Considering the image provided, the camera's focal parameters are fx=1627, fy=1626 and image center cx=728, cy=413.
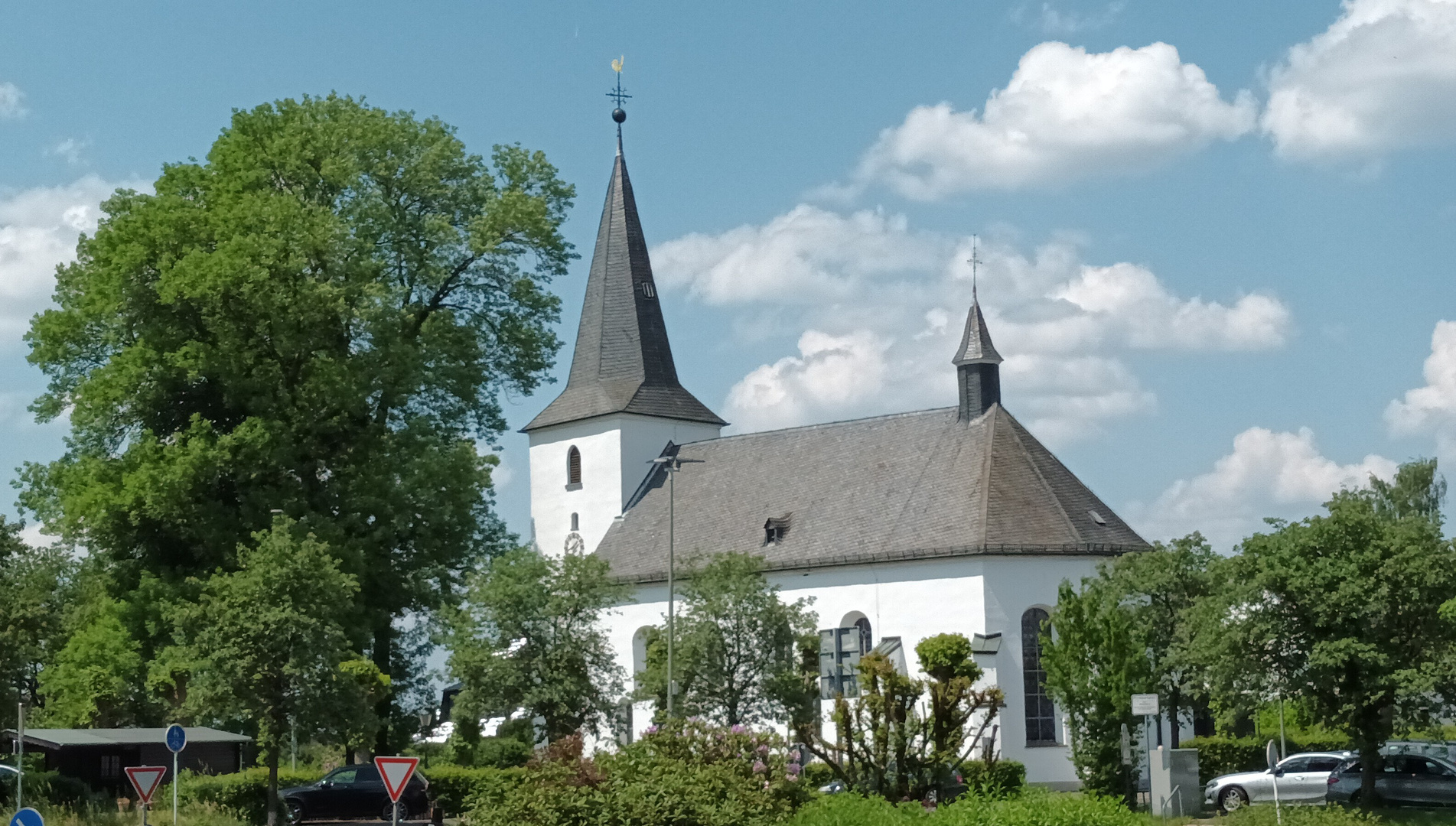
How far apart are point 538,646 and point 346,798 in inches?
268

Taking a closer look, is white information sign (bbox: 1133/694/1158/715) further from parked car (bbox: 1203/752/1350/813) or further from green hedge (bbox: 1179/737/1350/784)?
green hedge (bbox: 1179/737/1350/784)

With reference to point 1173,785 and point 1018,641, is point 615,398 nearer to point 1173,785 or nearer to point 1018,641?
point 1018,641

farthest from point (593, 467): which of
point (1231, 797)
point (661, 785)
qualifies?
point (661, 785)

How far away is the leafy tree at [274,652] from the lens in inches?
1239

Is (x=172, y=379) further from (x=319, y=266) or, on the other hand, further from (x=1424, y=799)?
(x=1424, y=799)

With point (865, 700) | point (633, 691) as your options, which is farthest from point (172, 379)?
point (865, 700)

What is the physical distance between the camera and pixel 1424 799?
107 feet

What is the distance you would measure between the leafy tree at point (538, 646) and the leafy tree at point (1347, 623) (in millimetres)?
15246

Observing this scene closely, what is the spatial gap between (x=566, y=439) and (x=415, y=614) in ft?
44.6

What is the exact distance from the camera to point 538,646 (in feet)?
130

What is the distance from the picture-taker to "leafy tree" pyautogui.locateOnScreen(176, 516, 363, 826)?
3147 centimetres

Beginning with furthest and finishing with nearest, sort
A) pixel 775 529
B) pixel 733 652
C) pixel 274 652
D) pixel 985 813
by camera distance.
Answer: pixel 775 529
pixel 733 652
pixel 274 652
pixel 985 813

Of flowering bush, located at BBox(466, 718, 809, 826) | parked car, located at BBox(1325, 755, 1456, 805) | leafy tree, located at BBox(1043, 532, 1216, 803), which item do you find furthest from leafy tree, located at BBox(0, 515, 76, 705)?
parked car, located at BBox(1325, 755, 1456, 805)

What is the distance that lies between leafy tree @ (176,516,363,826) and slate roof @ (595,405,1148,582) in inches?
669
